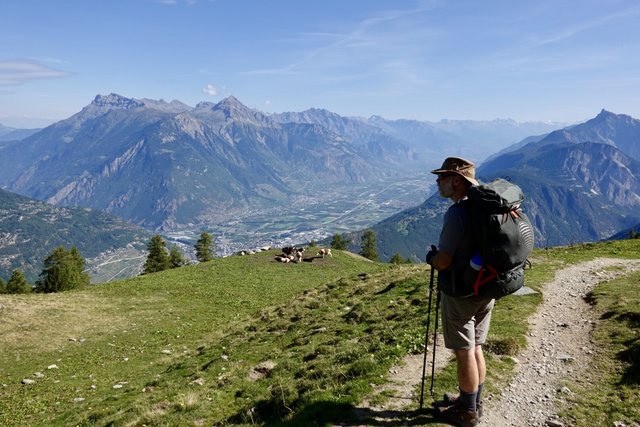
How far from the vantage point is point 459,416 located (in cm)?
806

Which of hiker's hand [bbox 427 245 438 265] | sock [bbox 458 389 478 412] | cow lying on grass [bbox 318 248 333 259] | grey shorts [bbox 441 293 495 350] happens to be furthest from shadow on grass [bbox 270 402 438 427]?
cow lying on grass [bbox 318 248 333 259]

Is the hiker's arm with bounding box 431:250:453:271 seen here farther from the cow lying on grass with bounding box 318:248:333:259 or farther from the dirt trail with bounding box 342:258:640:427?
the cow lying on grass with bounding box 318:248:333:259

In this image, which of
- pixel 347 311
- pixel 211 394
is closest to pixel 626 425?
pixel 211 394

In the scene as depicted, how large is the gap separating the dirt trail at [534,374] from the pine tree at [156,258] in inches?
2762

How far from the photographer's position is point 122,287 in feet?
123

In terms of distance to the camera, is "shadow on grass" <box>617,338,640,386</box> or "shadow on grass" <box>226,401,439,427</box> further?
"shadow on grass" <box>617,338,640,386</box>

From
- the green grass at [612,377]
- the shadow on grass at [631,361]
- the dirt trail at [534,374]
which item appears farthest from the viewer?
the shadow on grass at [631,361]

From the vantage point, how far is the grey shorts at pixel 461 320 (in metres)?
7.76

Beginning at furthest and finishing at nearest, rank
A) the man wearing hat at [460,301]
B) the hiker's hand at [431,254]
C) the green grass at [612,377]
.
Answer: the green grass at [612,377] → the hiker's hand at [431,254] → the man wearing hat at [460,301]

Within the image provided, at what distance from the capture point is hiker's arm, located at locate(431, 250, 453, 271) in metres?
7.42

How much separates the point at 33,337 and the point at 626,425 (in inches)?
1122

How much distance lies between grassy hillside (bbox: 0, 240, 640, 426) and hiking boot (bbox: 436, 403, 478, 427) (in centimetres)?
164

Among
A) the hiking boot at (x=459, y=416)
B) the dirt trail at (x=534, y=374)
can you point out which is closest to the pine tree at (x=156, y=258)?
the dirt trail at (x=534, y=374)

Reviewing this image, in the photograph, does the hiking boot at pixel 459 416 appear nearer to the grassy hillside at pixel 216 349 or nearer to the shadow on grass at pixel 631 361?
the grassy hillside at pixel 216 349
